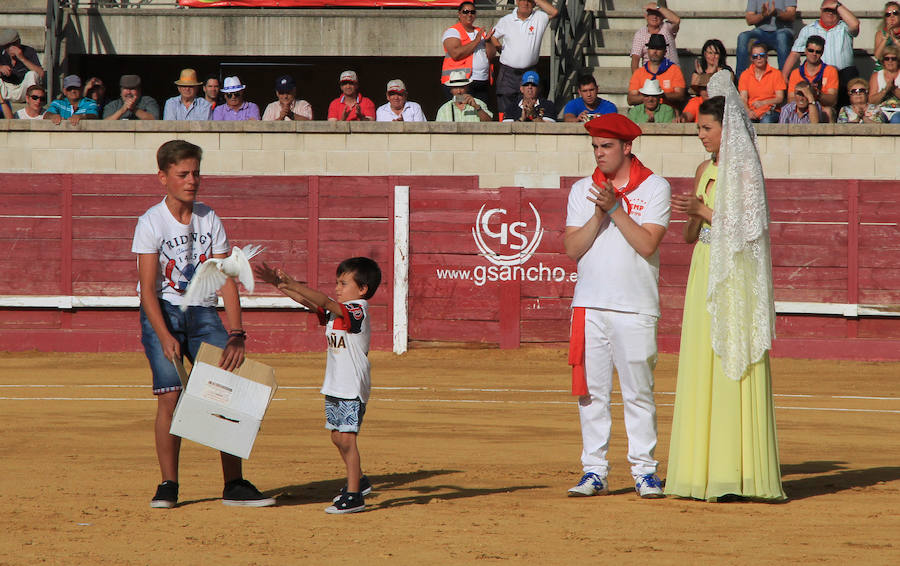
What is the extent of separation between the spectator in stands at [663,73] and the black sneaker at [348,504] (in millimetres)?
9650

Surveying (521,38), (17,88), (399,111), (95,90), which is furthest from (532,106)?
(17,88)

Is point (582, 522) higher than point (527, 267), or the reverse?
point (527, 267)

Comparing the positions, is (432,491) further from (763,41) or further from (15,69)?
(15,69)

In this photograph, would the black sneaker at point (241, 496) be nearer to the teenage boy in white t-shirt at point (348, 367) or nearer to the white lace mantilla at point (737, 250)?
the teenage boy in white t-shirt at point (348, 367)

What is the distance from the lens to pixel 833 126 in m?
13.5

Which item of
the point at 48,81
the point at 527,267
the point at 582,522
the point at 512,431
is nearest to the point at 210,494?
the point at 582,522

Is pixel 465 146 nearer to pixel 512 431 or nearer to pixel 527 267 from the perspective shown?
pixel 527 267

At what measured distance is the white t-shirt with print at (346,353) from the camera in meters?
5.55

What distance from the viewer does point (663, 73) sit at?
14.3 m

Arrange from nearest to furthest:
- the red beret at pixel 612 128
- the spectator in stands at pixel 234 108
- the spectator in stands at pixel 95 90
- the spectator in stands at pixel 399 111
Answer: the red beret at pixel 612 128 → the spectator in stands at pixel 399 111 → the spectator in stands at pixel 234 108 → the spectator in stands at pixel 95 90

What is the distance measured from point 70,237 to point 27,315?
1048mm

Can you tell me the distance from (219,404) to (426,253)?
27.6ft

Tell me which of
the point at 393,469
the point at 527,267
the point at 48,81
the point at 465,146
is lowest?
the point at 393,469

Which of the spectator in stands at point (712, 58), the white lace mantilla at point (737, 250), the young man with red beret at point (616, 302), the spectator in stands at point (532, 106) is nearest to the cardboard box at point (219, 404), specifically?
the young man with red beret at point (616, 302)
